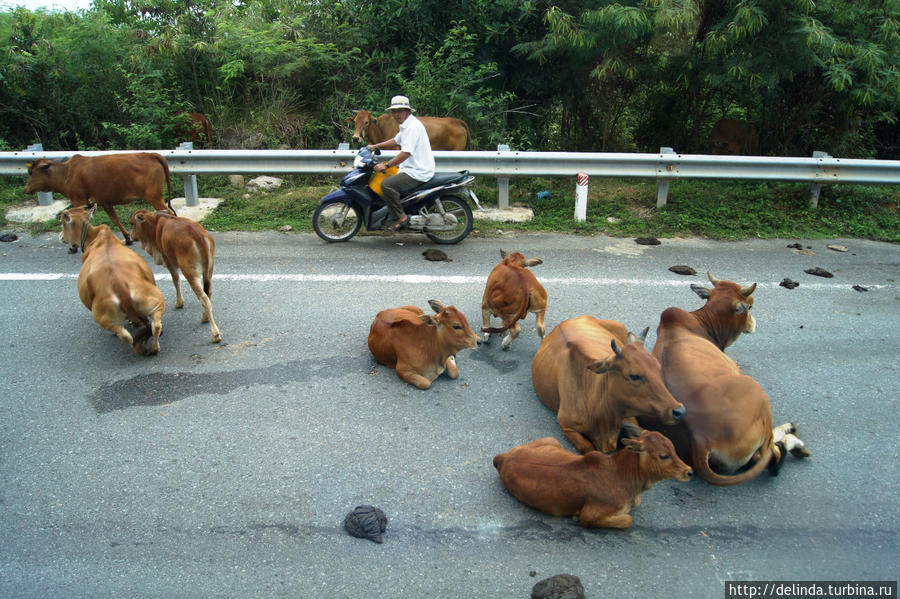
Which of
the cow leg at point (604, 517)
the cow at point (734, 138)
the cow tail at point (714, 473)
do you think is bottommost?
the cow leg at point (604, 517)

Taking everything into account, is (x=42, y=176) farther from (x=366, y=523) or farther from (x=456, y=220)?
(x=366, y=523)

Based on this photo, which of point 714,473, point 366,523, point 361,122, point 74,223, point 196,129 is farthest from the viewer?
point 196,129

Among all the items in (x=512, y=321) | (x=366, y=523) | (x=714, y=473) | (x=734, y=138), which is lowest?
(x=366, y=523)

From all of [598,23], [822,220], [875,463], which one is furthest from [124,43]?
[875,463]

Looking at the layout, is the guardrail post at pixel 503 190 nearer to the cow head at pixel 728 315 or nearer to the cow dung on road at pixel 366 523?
the cow head at pixel 728 315

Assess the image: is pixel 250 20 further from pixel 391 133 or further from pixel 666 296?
pixel 666 296

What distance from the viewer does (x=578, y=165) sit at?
32.1 ft

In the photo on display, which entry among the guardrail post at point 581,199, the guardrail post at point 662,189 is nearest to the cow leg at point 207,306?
the guardrail post at point 581,199

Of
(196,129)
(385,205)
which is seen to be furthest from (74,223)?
(196,129)

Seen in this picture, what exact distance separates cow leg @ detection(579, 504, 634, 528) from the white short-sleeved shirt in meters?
5.67

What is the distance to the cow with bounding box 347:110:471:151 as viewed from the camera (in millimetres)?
11398

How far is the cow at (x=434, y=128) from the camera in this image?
1140cm

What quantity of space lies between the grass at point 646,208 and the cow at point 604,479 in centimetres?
570

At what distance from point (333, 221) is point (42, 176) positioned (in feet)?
13.5
